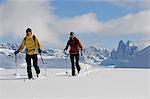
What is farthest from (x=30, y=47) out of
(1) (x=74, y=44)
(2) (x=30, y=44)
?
(1) (x=74, y=44)

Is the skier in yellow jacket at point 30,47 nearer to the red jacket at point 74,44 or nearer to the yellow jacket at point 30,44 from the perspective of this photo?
the yellow jacket at point 30,44

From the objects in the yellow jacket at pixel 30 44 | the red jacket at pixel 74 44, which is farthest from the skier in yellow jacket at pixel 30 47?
the red jacket at pixel 74 44

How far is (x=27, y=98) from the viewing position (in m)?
10.2

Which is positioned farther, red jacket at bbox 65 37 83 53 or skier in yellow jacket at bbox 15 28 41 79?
red jacket at bbox 65 37 83 53

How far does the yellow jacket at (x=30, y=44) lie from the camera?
16078mm

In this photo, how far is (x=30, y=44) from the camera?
636 inches

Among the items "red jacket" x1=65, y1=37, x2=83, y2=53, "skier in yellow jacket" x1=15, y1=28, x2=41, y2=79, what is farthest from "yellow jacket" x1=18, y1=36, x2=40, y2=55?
"red jacket" x1=65, y1=37, x2=83, y2=53

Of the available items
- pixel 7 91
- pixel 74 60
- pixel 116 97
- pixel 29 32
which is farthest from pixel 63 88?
pixel 74 60

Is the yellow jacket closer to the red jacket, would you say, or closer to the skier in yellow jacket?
the skier in yellow jacket

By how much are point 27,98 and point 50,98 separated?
59 centimetres

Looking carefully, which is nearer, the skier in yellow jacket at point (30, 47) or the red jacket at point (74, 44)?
the skier in yellow jacket at point (30, 47)

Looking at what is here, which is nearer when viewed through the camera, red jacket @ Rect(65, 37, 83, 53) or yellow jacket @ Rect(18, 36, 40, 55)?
yellow jacket @ Rect(18, 36, 40, 55)

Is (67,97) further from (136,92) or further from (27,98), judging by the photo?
(136,92)

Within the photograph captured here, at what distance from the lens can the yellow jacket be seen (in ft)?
52.7
